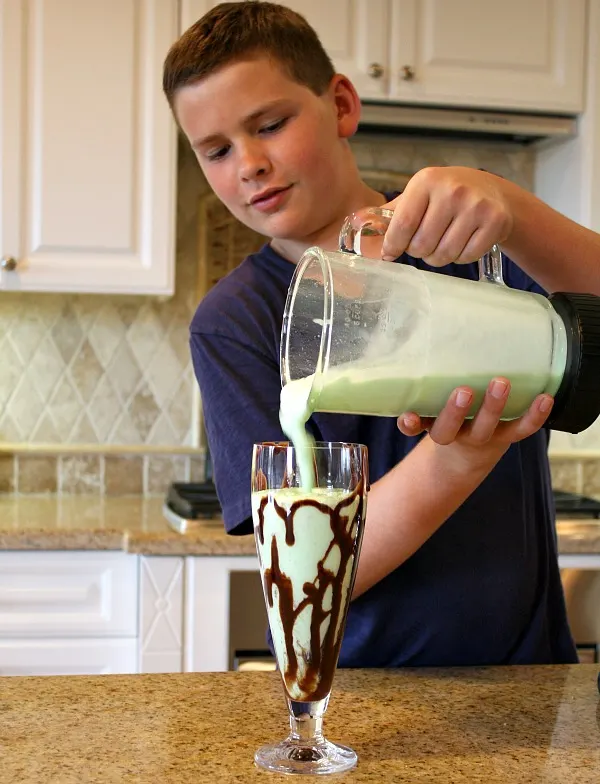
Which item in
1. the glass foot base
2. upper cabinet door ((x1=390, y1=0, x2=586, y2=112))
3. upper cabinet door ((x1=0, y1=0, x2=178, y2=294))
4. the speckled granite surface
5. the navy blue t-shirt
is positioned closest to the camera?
the glass foot base

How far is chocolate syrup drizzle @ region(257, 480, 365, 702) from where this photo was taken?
2.48 ft

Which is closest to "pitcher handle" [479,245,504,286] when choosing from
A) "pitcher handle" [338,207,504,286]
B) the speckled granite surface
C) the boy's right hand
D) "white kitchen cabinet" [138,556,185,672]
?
"pitcher handle" [338,207,504,286]

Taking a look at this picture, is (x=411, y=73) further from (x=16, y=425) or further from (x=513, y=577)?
(x=513, y=577)

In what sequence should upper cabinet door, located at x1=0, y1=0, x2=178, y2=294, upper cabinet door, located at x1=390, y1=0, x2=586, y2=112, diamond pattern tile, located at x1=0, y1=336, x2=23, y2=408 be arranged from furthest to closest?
diamond pattern tile, located at x1=0, y1=336, x2=23, y2=408, upper cabinet door, located at x1=390, y1=0, x2=586, y2=112, upper cabinet door, located at x1=0, y1=0, x2=178, y2=294

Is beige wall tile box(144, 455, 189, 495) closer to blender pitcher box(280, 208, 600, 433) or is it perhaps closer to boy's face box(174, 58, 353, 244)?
boy's face box(174, 58, 353, 244)

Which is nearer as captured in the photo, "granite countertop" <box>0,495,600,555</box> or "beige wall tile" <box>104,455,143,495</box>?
"granite countertop" <box>0,495,600,555</box>

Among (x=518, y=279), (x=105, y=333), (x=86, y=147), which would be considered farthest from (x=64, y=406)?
(x=518, y=279)

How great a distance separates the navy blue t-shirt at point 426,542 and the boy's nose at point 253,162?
0.16 meters

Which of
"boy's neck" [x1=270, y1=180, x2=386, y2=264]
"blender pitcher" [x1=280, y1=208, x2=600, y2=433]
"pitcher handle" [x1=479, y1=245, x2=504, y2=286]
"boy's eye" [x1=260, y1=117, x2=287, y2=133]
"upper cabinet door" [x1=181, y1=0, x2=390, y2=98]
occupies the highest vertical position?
"upper cabinet door" [x1=181, y1=0, x2=390, y2=98]

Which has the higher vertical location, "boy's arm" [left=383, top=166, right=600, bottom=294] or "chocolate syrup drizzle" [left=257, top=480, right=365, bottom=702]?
"boy's arm" [left=383, top=166, right=600, bottom=294]

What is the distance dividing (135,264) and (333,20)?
0.73 m

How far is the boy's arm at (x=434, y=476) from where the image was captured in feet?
2.56

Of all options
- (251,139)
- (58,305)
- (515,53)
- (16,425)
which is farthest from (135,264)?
(251,139)

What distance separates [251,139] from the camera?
3.79 ft
